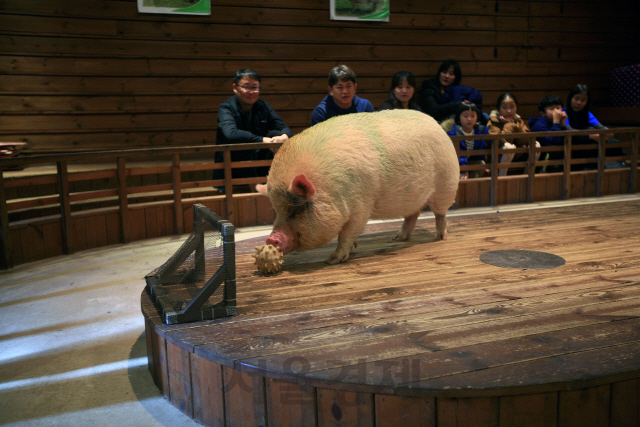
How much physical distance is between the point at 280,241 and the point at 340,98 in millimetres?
1704

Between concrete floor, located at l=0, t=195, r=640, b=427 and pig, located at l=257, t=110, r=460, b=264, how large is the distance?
89 cm

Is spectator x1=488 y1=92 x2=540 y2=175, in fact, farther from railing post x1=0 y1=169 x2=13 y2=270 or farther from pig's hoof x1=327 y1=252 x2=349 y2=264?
railing post x1=0 y1=169 x2=13 y2=270

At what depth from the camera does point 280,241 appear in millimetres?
2566

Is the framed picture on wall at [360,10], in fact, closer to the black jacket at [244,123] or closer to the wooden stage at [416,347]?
the black jacket at [244,123]

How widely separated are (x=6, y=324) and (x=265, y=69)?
4231mm

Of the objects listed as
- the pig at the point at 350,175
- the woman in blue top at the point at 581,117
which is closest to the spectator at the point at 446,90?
the woman in blue top at the point at 581,117

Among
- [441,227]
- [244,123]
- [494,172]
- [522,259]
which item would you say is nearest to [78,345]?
[441,227]

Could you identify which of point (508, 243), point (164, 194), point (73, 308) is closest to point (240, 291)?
point (73, 308)

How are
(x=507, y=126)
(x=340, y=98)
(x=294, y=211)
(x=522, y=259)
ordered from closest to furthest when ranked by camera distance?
(x=294, y=211)
(x=522, y=259)
(x=340, y=98)
(x=507, y=126)

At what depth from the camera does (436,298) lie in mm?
2229

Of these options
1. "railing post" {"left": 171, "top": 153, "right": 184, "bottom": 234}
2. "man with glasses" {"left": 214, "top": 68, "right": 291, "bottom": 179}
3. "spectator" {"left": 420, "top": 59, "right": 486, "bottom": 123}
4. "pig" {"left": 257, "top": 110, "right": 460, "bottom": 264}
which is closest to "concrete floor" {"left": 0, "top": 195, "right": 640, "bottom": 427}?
"railing post" {"left": 171, "top": 153, "right": 184, "bottom": 234}

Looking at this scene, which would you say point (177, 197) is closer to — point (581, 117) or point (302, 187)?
point (302, 187)

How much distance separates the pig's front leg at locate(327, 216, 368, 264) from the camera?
2738 millimetres

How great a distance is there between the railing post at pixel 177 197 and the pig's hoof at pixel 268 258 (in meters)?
1.98
